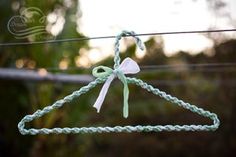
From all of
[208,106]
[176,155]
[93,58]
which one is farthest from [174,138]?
[93,58]

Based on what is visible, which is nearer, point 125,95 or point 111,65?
point 125,95

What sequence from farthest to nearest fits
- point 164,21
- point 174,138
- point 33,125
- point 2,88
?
point 174,138 → point 2,88 → point 33,125 → point 164,21

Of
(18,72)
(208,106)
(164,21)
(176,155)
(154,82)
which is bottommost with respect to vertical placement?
(176,155)

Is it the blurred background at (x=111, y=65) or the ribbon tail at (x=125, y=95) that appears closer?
the ribbon tail at (x=125, y=95)

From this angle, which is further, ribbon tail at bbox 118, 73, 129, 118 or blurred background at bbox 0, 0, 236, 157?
blurred background at bbox 0, 0, 236, 157

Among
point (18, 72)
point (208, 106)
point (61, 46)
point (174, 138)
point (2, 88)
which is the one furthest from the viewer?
point (174, 138)

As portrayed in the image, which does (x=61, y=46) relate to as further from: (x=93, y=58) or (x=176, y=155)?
(x=176, y=155)

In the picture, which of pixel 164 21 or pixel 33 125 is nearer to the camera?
pixel 164 21

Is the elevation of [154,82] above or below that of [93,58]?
below
